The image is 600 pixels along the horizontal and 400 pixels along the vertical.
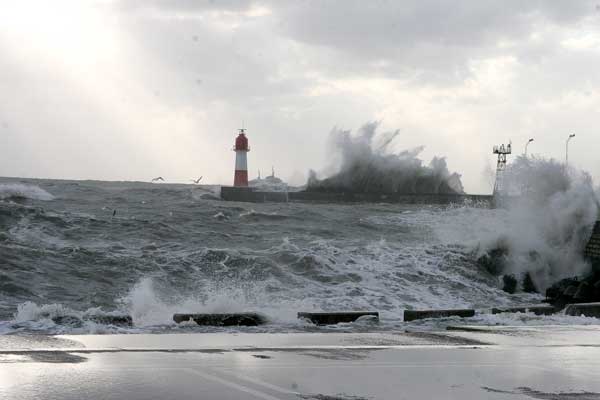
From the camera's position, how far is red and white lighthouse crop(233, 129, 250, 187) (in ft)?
144

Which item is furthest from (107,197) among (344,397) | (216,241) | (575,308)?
(344,397)

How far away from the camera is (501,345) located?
7598mm

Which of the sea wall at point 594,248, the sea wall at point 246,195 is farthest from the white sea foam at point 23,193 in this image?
the sea wall at point 594,248

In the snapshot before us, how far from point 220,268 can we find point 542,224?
1051 cm

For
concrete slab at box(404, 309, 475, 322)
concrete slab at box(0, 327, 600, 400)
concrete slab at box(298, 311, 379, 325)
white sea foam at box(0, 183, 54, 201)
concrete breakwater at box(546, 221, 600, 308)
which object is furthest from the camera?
white sea foam at box(0, 183, 54, 201)

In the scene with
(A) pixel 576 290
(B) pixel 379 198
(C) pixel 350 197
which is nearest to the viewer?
(A) pixel 576 290

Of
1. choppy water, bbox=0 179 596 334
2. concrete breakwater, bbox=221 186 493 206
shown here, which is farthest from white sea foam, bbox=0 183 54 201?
concrete breakwater, bbox=221 186 493 206

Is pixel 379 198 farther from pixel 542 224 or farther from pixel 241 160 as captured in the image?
pixel 542 224

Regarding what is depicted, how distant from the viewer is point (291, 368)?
5.82 meters

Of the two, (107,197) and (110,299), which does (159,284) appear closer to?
(110,299)

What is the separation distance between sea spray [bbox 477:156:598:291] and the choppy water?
2.61ft

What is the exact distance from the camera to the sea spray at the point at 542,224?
2084 cm

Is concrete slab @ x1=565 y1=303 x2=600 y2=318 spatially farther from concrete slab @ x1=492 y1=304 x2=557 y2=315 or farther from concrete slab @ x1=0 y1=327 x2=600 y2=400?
concrete slab @ x1=0 y1=327 x2=600 y2=400

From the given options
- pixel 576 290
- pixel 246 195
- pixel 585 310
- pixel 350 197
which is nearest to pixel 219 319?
pixel 585 310
